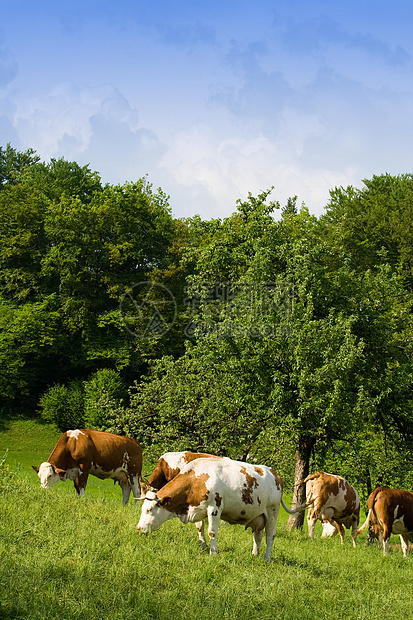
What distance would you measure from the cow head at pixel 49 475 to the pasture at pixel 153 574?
203cm

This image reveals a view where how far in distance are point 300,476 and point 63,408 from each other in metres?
29.5

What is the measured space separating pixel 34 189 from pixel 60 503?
49.5 m

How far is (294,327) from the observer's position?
19.5 m

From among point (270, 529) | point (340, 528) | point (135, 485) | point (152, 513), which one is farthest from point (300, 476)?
point (152, 513)

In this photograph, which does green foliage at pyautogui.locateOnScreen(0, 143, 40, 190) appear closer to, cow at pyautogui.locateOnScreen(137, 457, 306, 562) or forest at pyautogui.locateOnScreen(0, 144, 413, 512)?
forest at pyautogui.locateOnScreen(0, 144, 413, 512)

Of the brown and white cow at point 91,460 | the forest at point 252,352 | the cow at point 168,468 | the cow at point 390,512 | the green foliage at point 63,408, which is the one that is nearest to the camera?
the cow at point 168,468

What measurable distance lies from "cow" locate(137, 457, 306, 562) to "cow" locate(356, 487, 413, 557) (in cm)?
626

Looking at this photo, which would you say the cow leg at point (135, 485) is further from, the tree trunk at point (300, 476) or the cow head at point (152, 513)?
the cow head at point (152, 513)

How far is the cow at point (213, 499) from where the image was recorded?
10.9 meters

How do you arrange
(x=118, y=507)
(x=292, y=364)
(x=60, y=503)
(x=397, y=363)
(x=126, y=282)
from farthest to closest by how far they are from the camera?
(x=126, y=282) → (x=397, y=363) → (x=292, y=364) → (x=118, y=507) → (x=60, y=503)

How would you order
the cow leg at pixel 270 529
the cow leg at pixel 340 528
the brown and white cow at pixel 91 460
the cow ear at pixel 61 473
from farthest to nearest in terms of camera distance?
the cow leg at pixel 340 528
the brown and white cow at pixel 91 460
the cow ear at pixel 61 473
the cow leg at pixel 270 529

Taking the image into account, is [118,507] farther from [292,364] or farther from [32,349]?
[32,349]

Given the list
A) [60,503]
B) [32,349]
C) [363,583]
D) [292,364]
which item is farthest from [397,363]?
[32,349]

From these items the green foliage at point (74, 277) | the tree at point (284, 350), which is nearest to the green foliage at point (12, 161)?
the green foliage at point (74, 277)
